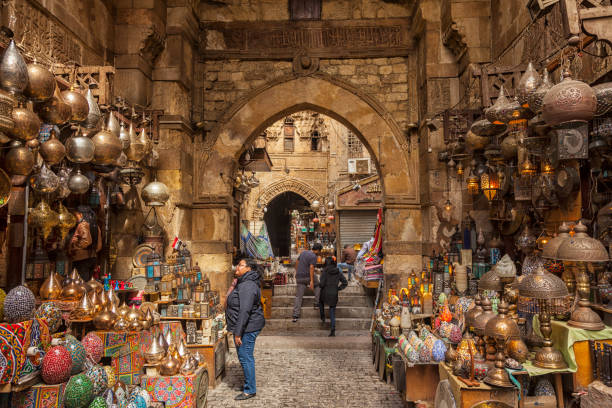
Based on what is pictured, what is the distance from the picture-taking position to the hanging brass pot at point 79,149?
369 centimetres

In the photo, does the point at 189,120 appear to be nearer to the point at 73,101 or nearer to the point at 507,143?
the point at 73,101

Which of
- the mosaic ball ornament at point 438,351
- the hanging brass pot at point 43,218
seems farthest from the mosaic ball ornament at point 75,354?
the mosaic ball ornament at point 438,351

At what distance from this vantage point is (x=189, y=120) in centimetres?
744

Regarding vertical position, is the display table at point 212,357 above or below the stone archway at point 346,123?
below

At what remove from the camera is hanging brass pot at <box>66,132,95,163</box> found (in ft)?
12.1

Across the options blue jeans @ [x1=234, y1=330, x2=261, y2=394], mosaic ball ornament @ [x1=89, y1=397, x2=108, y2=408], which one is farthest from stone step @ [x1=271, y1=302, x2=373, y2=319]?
mosaic ball ornament @ [x1=89, y1=397, x2=108, y2=408]

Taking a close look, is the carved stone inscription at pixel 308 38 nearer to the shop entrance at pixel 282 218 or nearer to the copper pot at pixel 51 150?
the copper pot at pixel 51 150

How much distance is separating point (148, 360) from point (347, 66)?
600 centimetres

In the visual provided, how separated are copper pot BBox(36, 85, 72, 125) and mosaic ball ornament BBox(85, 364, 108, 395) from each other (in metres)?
1.93

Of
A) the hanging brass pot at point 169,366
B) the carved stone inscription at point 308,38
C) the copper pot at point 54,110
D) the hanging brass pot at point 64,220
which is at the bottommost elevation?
the hanging brass pot at point 169,366

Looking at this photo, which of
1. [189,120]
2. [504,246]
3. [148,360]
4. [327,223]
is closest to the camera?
[148,360]

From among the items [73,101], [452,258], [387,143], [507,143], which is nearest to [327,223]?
[387,143]

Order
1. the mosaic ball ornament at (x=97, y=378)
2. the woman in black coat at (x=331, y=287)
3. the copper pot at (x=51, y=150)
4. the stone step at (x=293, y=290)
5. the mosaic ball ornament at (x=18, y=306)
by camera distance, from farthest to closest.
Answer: the stone step at (x=293, y=290), the woman in black coat at (x=331, y=287), the copper pot at (x=51, y=150), the mosaic ball ornament at (x=97, y=378), the mosaic ball ornament at (x=18, y=306)

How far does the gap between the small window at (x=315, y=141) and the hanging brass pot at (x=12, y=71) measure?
1599 cm
